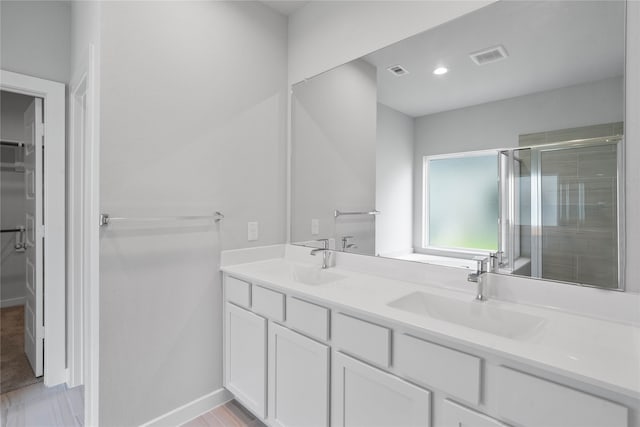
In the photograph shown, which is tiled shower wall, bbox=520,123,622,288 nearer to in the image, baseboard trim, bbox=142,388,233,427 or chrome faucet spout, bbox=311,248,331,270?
chrome faucet spout, bbox=311,248,331,270

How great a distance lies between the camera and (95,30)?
63.2 inches

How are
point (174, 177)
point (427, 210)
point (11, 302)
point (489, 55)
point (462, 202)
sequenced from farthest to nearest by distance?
1. point (11, 302)
2. point (174, 177)
3. point (427, 210)
4. point (462, 202)
5. point (489, 55)

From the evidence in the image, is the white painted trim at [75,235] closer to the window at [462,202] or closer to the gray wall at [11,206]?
the window at [462,202]

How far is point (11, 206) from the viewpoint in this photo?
155 inches

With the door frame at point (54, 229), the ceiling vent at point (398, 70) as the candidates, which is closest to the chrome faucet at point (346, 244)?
the ceiling vent at point (398, 70)

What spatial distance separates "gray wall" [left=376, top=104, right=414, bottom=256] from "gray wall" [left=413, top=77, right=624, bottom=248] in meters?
0.04

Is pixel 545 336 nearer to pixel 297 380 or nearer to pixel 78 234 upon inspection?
pixel 297 380

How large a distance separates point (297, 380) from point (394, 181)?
1.15m

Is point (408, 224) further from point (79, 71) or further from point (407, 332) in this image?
point (79, 71)

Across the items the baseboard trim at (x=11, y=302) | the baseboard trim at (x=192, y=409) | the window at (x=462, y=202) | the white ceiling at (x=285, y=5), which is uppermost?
the white ceiling at (x=285, y=5)

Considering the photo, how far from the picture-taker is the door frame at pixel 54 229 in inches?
85.5

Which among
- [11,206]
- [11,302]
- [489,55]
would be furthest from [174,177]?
[11,302]

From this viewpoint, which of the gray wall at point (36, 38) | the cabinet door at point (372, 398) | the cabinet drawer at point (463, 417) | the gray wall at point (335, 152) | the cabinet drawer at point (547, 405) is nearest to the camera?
the cabinet drawer at point (547, 405)

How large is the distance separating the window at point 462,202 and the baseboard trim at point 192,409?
1.60 m
